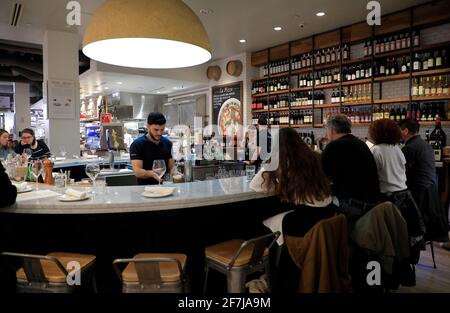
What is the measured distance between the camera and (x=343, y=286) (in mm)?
2162

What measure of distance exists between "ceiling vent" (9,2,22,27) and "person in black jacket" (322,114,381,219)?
16.2ft

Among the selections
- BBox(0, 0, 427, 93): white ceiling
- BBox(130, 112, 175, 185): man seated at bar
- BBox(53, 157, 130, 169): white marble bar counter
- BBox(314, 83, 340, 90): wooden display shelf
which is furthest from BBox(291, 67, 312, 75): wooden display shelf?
BBox(130, 112, 175, 185): man seated at bar

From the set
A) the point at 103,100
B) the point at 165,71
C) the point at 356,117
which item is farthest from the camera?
the point at 103,100

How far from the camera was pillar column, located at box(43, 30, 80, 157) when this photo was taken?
601cm

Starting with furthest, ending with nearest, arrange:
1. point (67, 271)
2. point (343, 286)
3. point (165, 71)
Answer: point (165, 71)
point (343, 286)
point (67, 271)

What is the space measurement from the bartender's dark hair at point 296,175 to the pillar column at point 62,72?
5.20 m

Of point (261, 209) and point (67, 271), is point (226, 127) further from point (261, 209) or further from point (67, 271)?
point (67, 271)

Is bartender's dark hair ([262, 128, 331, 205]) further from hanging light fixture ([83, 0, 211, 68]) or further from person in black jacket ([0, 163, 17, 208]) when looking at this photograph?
person in black jacket ([0, 163, 17, 208])

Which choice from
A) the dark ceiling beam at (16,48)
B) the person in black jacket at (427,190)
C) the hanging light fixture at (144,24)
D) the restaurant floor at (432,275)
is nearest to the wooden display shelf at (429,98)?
the person in black jacket at (427,190)

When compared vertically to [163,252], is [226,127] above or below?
above

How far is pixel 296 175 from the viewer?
6.91ft

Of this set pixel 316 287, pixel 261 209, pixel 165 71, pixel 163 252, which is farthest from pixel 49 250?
pixel 165 71
